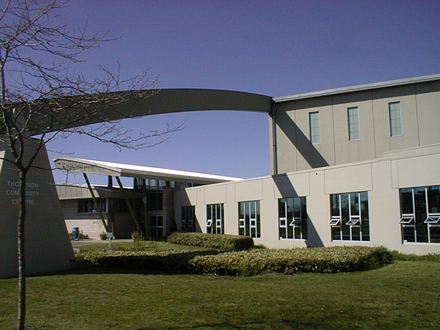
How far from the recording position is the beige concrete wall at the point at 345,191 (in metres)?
16.8

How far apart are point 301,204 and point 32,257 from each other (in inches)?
554

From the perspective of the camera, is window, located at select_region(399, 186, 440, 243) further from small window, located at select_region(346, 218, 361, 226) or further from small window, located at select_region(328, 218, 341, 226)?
small window, located at select_region(328, 218, 341, 226)

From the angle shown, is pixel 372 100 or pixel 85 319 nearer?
pixel 85 319

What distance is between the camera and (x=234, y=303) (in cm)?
823

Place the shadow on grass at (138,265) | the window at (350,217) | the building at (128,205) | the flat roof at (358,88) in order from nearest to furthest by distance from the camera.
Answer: the shadow on grass at (138,265) → the window at (350,217) → the flat roof at (358,88) → the building at (128,205)

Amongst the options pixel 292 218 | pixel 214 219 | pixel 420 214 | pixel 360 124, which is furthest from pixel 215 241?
pixel 420 214

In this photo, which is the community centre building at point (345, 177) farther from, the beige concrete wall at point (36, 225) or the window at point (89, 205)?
the window at point (89, 205)

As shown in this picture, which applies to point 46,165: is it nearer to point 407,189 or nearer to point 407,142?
point 407,189

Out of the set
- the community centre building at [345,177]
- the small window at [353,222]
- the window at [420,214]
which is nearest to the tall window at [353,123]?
the community centre building at [345,177]

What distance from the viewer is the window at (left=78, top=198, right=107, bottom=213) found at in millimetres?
→ 39344

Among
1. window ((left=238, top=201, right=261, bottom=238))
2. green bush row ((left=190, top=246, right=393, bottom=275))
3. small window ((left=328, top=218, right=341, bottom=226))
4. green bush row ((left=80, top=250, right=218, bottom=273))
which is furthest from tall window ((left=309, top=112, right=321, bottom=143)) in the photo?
green bush row ((left=80, top=250, right=218, bottom=273))

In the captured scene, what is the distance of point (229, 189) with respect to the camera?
2969 cm

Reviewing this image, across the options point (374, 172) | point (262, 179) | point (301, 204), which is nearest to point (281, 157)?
point (262, 179)

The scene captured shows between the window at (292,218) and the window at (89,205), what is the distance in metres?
20.2
